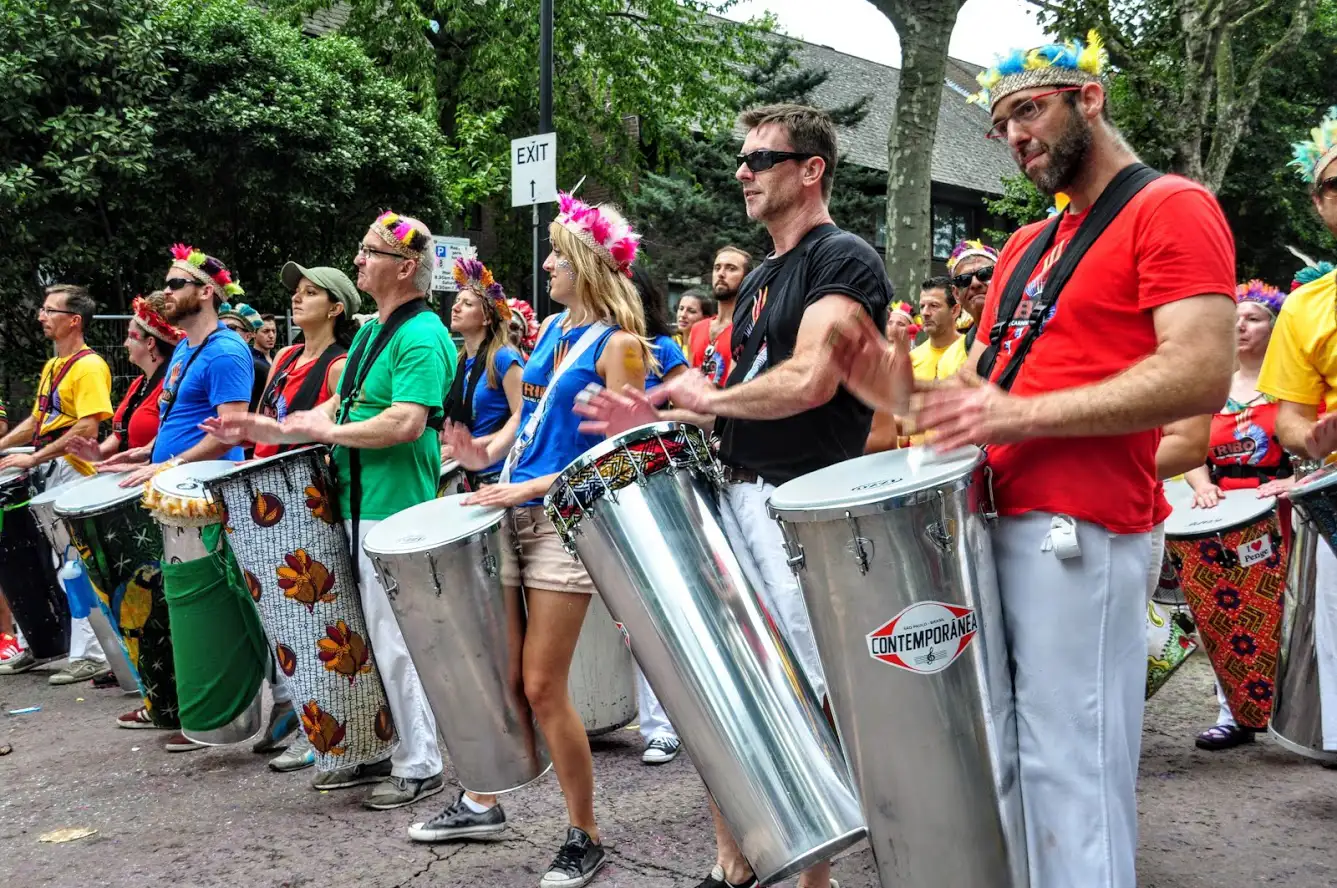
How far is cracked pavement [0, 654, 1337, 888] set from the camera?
3.76 metres

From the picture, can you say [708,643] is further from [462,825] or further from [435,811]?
[435,811]

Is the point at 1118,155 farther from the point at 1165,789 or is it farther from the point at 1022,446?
the point at 1165,789

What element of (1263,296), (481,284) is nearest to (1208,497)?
(1263,296)

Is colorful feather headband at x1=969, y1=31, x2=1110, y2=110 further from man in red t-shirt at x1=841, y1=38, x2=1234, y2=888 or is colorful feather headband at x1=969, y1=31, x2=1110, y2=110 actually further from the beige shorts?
the beige shorts

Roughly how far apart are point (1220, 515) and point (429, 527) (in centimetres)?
296

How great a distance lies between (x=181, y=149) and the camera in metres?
14.4

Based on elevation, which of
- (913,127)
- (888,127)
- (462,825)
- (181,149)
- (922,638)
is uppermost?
(888,127)

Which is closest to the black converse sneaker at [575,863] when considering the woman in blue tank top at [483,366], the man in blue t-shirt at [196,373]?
the woman in blue tank top at [483,366]

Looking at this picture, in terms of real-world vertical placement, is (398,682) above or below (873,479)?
below

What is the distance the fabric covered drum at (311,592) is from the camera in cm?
429

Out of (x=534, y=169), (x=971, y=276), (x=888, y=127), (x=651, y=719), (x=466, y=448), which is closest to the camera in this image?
(x=466, y=448)

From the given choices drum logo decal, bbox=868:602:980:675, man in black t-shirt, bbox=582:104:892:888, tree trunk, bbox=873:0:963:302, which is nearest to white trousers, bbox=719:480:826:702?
man in black t-shirt, bbox=582:104:892:888

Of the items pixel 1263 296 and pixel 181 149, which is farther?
pixel 181 149

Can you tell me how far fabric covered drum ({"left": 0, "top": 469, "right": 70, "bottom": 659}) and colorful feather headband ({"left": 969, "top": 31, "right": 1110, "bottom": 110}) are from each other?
624 centimetres
